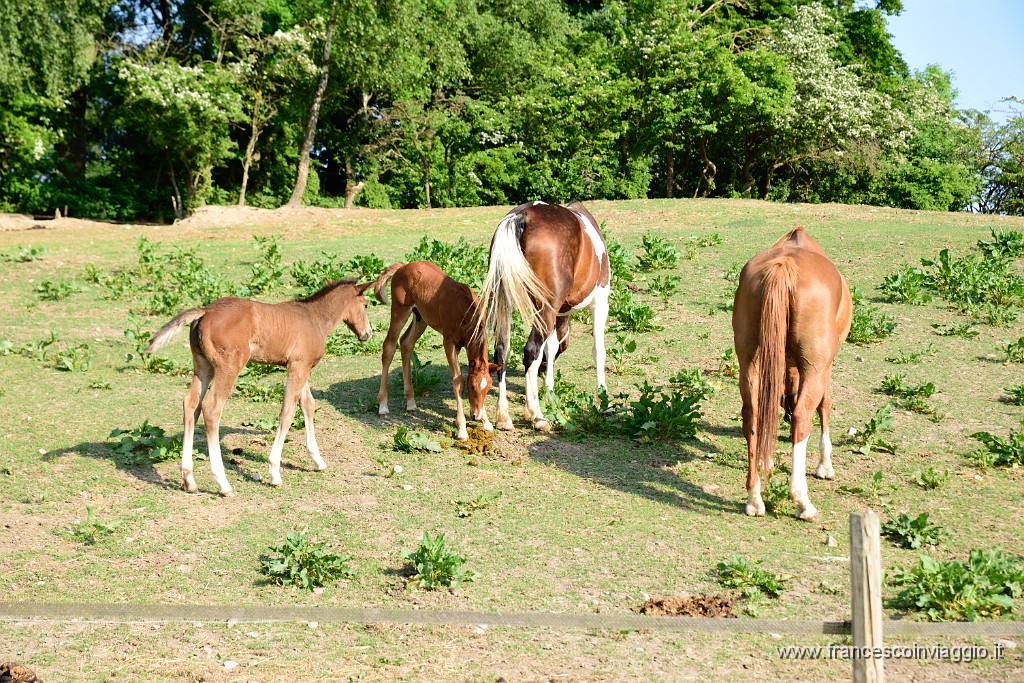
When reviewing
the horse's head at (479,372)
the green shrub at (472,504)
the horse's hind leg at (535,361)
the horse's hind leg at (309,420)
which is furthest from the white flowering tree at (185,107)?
the green shrub at (472,504)

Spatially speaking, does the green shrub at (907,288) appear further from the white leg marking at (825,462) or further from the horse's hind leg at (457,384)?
the horse's hind leg at (457,384)

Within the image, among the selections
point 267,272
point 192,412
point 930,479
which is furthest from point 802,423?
point 267,272

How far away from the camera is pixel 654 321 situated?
507 inches

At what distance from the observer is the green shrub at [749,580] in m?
5.73

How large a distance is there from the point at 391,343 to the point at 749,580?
5058 millimetres

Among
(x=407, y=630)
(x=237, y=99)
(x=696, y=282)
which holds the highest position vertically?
(x=237, y=99)

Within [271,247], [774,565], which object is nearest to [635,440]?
[774,565]

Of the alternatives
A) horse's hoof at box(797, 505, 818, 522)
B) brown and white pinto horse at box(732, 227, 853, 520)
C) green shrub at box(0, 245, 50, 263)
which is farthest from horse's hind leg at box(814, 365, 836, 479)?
green shrub at box(0, 245, 50, 263)

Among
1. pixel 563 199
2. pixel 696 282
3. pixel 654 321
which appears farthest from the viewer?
pixel 563 199

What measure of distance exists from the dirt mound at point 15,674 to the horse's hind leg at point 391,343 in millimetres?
5168

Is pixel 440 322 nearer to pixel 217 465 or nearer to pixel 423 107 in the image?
pixel 217 465

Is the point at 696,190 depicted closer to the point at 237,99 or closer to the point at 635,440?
the point at 237,99

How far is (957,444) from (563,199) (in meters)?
27.9

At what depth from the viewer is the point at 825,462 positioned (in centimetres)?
785
